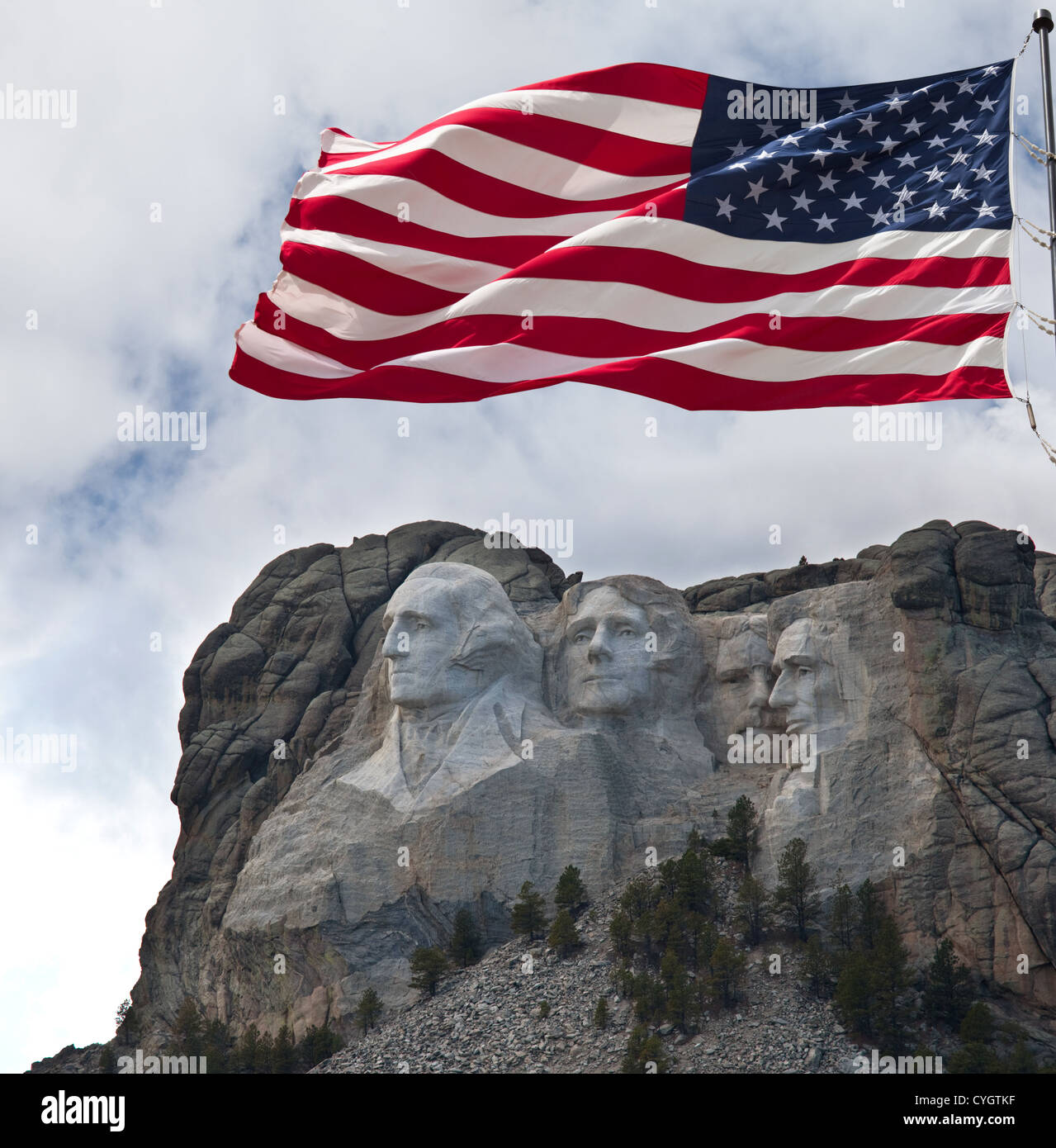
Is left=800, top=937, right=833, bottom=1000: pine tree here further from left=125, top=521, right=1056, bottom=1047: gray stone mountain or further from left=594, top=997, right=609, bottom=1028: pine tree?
left=594, top=997, right=609, bottom=1028: pine tree

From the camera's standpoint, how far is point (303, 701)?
2891 cm

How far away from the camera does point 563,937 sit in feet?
72.7

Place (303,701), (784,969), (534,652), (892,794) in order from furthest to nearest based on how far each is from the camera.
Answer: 1. (303,701)
2. (534,652)
3. (892,794)
4. (784,969)

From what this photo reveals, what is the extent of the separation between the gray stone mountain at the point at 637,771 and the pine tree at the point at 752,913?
91 centimetres

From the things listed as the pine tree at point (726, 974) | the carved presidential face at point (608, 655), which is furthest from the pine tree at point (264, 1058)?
the carved presidential face at point (608, 655)

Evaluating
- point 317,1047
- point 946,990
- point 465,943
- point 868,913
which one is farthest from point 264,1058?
point 946,990

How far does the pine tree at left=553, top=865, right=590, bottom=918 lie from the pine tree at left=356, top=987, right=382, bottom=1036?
2549mm

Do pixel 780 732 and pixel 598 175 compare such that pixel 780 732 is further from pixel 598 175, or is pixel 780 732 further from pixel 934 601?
pixel 598 175

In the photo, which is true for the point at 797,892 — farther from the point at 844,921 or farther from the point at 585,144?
the point at 585,144

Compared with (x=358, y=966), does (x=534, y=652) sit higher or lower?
higher

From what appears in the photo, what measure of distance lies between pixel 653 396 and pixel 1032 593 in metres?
10.9

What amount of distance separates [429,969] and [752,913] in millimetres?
3936

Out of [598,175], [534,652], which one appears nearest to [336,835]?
[534,652]

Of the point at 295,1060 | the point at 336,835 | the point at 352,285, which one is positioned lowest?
the point at 295,1060
